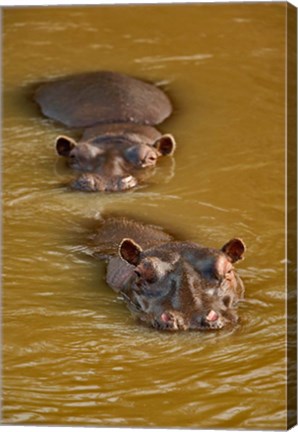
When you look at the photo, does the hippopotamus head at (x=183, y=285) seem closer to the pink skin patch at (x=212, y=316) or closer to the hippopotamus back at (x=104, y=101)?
the pink skin patch at (x=212, y=316)

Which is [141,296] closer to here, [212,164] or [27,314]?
[27,314]

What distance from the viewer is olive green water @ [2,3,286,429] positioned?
5.75 meters

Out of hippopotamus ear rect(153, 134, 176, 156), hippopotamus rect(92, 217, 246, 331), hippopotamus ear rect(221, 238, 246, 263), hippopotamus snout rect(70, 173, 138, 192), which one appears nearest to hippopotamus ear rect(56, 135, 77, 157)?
hippopotamus snout rect(70, 173, 138, 192)

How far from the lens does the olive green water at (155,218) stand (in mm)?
5754

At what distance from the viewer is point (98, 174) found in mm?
9523

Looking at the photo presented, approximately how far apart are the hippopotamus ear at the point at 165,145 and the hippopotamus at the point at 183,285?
3099 millimetres

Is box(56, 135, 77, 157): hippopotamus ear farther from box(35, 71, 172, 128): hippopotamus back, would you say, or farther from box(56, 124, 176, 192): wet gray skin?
box(35, 71, 172, 128): hippopotamus back

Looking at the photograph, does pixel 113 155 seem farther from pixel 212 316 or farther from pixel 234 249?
pixel 212 316

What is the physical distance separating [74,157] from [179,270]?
3400 mm

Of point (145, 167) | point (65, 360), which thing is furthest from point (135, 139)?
point (65, 360)

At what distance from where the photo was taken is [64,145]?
9.99m

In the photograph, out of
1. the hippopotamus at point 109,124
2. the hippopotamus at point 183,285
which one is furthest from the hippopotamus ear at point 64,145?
the hippopotamus at point 183,285

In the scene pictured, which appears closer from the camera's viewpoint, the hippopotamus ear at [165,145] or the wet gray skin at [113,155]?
the wet gray skin at [113,155]

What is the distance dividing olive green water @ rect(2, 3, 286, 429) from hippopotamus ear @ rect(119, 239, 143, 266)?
0.27 meters
